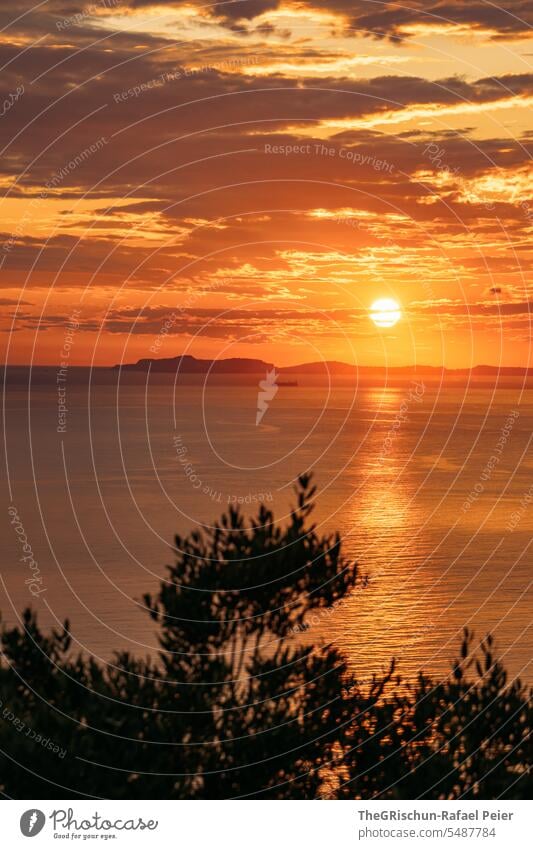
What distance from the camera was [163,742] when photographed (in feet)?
69.5

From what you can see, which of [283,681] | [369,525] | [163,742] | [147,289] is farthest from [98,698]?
[147,289]

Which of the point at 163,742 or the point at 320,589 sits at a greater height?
the point at 320,589

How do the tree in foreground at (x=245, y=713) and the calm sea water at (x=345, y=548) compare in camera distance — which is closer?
Answer: the tree in foreground at (x=245, y=713)

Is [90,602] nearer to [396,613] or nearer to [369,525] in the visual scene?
[396,613]

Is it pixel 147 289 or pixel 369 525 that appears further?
pixel 147 289

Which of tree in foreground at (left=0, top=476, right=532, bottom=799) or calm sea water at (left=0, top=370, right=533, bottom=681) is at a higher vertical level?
calm sea water at (left=0, top=370, right=533, bottom=681)

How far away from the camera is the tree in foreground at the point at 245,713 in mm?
21016

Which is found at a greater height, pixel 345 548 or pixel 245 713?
pixel 345 548

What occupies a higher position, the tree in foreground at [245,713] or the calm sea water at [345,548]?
the calm sea water at [345,548]

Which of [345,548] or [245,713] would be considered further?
[345,548]

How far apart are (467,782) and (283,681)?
4.41 meters

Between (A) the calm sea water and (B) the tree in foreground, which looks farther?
(A) the calm sea water

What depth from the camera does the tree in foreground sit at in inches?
827

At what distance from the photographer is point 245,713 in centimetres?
2305
